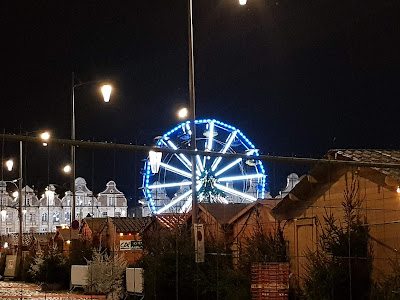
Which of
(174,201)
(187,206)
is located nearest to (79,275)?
(187,206)

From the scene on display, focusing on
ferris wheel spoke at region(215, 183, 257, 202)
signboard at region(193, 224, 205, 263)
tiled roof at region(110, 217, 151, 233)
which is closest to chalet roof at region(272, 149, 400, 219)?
signboard at region(193, 224, 205, 263)

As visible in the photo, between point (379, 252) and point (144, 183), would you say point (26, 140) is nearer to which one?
point (379, 252)

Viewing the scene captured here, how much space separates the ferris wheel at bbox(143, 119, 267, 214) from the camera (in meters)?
31.4

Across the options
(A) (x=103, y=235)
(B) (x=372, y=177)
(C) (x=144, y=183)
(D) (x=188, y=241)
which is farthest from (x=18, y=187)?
(C) (x=144, y=183)

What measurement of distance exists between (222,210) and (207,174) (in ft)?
31.7

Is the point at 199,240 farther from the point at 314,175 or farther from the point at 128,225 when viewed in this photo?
the point at 128,225

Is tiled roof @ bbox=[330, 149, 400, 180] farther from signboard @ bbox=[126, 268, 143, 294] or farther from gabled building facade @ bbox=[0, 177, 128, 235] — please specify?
signboard @ bbox=[126, 268, 143, 294]

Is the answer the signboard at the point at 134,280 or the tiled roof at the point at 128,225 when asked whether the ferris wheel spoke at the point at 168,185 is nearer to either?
the tiled roof at the point at 128,225

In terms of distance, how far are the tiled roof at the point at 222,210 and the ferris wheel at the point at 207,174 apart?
825cm

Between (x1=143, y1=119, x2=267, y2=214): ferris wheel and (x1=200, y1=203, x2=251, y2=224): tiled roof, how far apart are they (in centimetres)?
825

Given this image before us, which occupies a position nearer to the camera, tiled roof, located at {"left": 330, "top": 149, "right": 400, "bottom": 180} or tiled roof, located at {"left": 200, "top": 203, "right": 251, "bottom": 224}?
tiled roof, located at {"left": 330, "top": 149, "right": 400, "bottom": 180}

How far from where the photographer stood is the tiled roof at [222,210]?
20.6 m

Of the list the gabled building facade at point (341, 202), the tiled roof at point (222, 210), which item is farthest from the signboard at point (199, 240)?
the tiled roof at point (222, 210)

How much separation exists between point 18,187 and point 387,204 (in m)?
7.81
